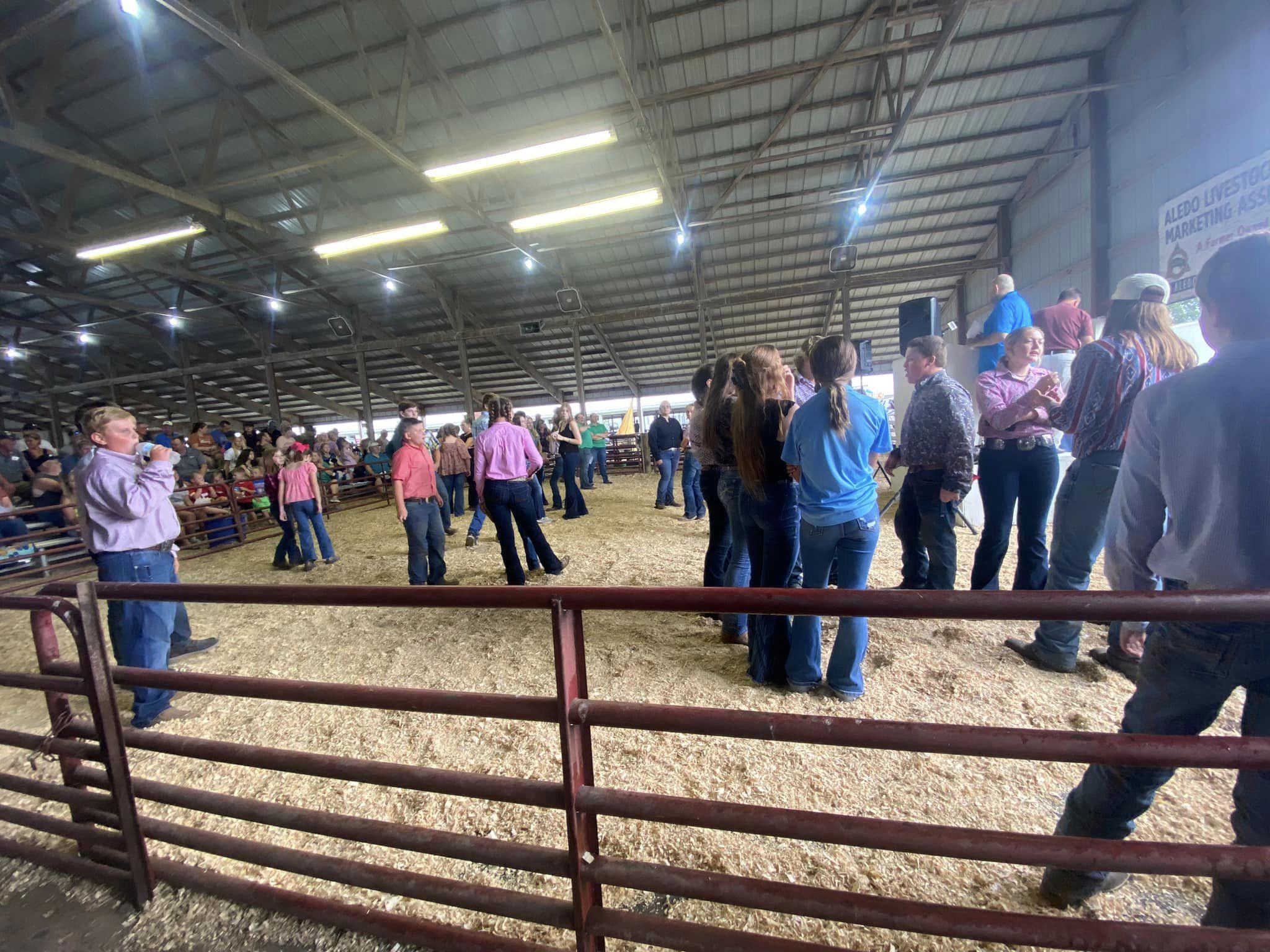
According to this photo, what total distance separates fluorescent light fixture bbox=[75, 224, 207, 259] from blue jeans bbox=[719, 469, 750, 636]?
985 centimetres

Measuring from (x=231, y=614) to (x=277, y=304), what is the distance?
15682 mm

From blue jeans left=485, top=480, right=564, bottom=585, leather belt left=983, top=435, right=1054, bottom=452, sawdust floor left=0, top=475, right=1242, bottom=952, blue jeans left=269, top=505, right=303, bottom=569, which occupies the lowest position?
sawdust floor left=0, top=475, right=1242, bottom=952

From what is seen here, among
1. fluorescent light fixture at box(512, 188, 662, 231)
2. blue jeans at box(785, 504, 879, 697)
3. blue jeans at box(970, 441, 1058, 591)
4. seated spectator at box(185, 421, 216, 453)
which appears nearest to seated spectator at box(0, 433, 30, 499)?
seated spectator at box(185, 421, 216, 453)

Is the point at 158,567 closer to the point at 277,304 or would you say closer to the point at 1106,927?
the point at 1106,927

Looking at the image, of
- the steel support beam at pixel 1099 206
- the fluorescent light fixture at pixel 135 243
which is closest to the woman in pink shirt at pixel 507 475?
the fluorescent light fixture at pixel 135 243

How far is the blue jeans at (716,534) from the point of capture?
10.8 ft

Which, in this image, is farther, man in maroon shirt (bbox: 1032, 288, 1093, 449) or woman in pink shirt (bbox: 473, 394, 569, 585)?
man in maroon shirt (bbox: 1032, 288, 1093, 449)

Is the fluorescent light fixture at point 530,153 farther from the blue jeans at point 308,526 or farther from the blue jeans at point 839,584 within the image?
the blue jeans at point 839,584

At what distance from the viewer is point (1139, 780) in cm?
116

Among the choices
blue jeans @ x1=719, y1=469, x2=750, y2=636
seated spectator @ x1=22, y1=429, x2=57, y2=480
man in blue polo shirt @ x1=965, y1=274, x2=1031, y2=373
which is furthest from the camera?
seated spectator @ x1=22, y1=429, x2=57, y2=480

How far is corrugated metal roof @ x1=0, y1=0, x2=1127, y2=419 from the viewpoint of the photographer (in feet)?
23.0

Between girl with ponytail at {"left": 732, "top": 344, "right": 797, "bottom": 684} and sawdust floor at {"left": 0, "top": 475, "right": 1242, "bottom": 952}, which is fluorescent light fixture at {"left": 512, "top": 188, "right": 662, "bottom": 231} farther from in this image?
sawdust floor at {"left": 0, "top": 475, "right": 1242, "bottom": 952}

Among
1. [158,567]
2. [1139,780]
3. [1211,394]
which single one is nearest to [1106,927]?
[1139,780]

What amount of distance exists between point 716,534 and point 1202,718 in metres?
2.36
